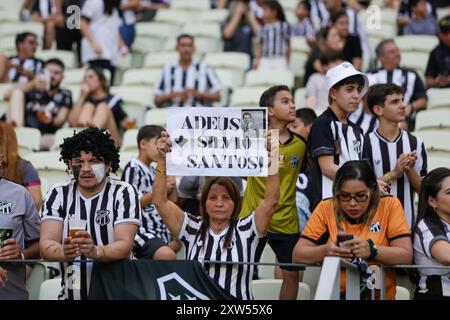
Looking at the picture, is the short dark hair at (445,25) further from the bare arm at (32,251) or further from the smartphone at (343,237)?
the bare arm at (32,251)

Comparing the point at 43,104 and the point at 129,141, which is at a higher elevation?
the point at 43,104

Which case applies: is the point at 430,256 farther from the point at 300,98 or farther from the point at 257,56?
the point at 257,56

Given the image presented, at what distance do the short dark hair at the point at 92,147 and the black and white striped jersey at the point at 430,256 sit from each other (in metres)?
1.90

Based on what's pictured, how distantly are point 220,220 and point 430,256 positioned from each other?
4.15 feet

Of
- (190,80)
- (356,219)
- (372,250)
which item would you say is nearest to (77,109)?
(190,80)

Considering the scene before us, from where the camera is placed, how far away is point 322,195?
26.1 ft

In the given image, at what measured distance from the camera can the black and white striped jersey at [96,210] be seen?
23.6 ft

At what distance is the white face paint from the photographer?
7277 millimetres

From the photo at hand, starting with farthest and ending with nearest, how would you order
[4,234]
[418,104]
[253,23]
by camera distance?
[253,23]
[418,104]
[4,234]

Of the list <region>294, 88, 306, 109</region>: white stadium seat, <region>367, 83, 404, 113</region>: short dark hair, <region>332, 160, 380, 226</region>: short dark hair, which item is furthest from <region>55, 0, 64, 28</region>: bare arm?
<region>332, 160, 380, 226</region>: short dark hair

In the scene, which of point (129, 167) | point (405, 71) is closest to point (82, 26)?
point (405, 71)

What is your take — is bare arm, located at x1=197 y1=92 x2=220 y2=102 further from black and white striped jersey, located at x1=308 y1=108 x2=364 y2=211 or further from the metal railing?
the metal railing

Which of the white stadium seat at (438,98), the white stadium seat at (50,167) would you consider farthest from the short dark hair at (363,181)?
the white stadium seat at (438,98)

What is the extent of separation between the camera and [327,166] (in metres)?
7.88
